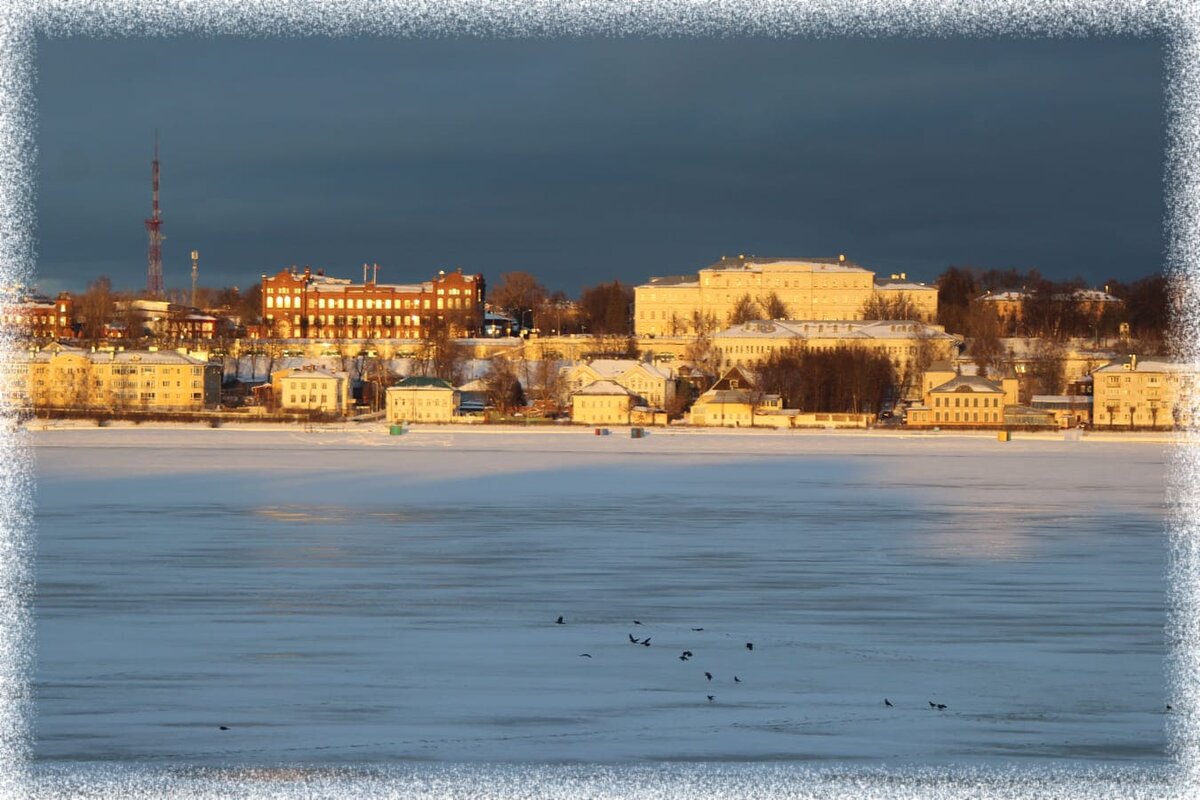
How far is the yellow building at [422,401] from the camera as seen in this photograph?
63656mm

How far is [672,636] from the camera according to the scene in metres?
11.7

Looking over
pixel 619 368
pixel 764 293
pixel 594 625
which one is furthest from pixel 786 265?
pixel 594 625

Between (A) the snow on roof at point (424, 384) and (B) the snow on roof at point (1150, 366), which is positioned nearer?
(B) the snow on roof at point (1150, 366)

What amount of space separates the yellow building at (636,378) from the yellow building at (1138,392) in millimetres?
15434

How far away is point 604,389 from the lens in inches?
2515

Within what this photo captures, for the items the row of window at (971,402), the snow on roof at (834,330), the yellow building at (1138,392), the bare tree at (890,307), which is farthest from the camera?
Answer: the bare tree at (890,307)

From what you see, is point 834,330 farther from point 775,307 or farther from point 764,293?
point 764,293

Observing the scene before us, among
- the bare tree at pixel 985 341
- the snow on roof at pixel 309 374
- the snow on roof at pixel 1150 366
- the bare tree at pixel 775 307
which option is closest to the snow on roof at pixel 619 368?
the snow on roof at pixel 309 374

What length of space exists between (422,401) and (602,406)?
644 centimetres

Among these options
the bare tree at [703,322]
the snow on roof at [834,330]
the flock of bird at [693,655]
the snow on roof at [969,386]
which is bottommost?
the flock of bird at [693,655]

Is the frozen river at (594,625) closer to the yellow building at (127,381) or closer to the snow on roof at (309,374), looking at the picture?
the snow on roof at (309,374)

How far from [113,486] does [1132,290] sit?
80.4 meters

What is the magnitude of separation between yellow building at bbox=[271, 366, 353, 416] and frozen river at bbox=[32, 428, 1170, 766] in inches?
1641

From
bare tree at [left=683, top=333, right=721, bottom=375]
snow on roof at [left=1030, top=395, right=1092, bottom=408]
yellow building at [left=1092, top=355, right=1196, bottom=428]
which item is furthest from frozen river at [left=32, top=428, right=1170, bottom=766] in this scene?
bare tree at [left=683, top=333, right=721, bottom=375]
